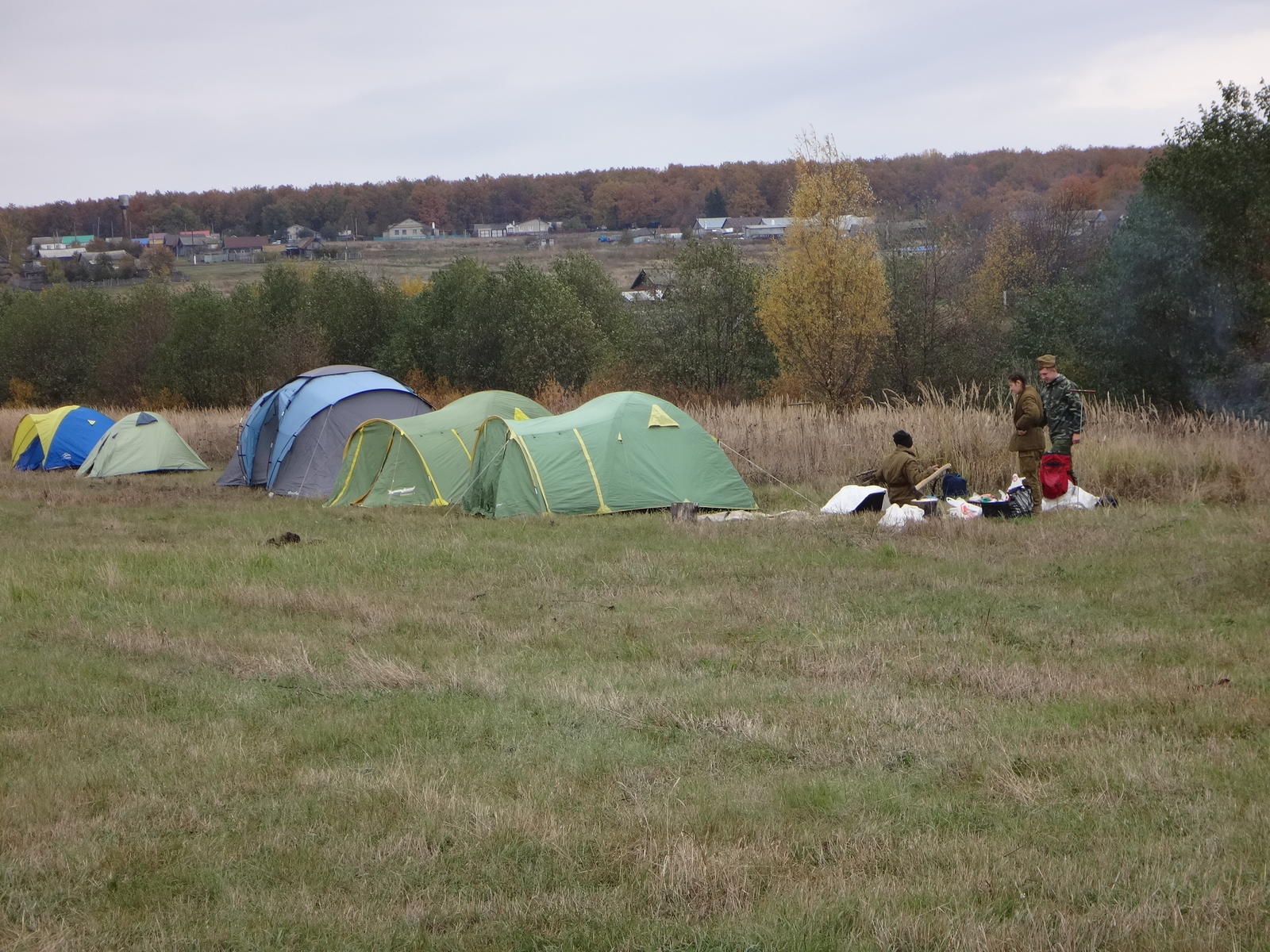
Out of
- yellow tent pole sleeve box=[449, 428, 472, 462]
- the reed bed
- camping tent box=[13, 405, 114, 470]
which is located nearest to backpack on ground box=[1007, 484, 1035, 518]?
the reed bed

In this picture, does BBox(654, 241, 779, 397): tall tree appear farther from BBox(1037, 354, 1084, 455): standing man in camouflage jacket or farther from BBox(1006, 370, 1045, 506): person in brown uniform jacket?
BBox(1037, 354, 1084, 455): standing man in camouflage jacket

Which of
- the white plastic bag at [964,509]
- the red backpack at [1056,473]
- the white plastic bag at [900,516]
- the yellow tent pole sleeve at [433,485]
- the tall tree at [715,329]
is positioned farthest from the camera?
the tall tree at [715,329]

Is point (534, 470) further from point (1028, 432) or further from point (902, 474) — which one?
point (1028, 432)

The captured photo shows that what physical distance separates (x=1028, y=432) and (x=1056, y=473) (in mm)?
590

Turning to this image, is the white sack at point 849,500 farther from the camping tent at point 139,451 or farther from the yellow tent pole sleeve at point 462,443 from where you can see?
the camping tent at point 139,451

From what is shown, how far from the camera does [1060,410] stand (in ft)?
43.4

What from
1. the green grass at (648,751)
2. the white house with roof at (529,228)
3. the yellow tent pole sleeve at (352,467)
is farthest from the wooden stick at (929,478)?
the white house with roof at (529,228)

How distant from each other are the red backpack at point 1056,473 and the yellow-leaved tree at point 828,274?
2126 centimetres

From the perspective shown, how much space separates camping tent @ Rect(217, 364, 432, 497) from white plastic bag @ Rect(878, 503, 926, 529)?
983cm

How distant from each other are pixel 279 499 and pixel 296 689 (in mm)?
12148

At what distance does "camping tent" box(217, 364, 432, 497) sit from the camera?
19328mm

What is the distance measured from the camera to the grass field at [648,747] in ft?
13.3

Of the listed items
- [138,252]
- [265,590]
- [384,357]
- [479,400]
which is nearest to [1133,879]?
[265,590]

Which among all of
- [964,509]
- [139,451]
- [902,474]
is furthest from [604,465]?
[139,451]
